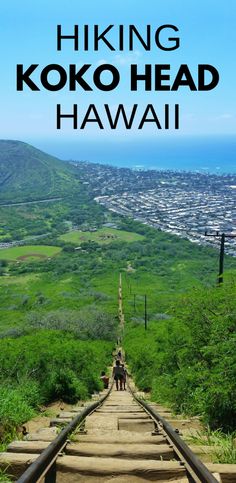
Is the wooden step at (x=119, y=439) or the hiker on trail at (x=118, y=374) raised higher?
the wooden step at (x=119, y=439)

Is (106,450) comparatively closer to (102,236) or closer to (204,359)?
(204,359)

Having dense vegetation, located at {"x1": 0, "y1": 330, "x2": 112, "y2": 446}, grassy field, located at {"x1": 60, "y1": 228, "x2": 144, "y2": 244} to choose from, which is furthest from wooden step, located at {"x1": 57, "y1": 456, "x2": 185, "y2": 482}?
grassy field, located at {"x1": 60, "y1": 228, "x2": 144, "y2": 244}

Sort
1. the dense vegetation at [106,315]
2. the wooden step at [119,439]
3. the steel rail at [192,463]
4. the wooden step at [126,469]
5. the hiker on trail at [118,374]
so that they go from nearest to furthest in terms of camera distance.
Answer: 1. the steel rail at [192,463]
2. the wooden step at [126,469]
3. the wooden step at [119,439]
4. the dense vegetation at [106,315]
5. the hiker on trail at [118,374]

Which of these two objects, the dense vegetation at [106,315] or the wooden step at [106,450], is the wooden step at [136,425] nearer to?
the dense vegetation at [106,315]

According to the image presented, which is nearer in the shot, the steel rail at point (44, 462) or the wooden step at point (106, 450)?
the steel rail at point (44, 462)

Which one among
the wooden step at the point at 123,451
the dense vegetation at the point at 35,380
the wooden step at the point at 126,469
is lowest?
the dense vegetation at the point at 35,380

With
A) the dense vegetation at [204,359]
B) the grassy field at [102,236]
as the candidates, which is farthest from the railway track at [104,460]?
the grassy field at [102,236]

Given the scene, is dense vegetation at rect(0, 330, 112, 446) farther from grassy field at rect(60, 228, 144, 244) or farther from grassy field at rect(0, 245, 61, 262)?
grassy field at rect(60, 228, 144, 244)

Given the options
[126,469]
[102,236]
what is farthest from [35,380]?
[102,236]
